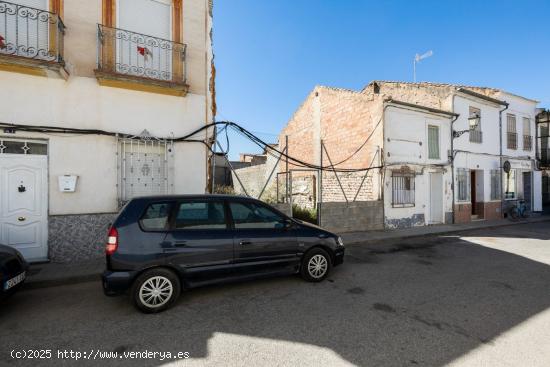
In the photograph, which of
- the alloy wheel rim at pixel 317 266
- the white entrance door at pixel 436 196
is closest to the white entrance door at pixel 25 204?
the alloy wheel rim at pixel 317 266

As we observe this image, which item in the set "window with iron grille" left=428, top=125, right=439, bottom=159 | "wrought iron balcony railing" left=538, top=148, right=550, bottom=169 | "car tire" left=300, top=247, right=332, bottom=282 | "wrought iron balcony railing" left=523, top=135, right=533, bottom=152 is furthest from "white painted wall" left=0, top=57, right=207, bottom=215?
"wrought iron balcony railing" left=538, top=148, right=550, bottom=169

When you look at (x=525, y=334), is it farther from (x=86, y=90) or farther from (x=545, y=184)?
(x=545, y=184)

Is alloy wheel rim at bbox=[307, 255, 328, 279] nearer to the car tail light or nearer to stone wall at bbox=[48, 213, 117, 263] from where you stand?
the car tail light

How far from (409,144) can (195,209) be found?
9.82 m

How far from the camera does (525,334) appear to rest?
10.5ft

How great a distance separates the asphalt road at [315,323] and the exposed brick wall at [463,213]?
25.2ft

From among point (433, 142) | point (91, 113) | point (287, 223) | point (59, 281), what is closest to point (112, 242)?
point (59, 281)

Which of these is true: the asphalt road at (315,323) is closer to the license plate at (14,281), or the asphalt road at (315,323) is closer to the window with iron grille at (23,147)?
the license plate at (14,281)

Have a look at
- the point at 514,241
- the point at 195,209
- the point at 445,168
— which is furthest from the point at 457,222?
the point at 195,209

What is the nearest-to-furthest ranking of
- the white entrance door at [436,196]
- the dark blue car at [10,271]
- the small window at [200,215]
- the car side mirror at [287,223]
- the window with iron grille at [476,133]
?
the dark blue car at [10,271] → the small window at [200,215] → the car side mirror at [287,223] → the white entrance door at [436,196] → the window with iron grille at [476,133]

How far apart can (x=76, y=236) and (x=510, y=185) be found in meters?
19.5

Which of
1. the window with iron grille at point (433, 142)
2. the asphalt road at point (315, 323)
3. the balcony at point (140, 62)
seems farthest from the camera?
the window with iron grille at point (433, 142)

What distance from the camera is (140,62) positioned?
6.49 meters

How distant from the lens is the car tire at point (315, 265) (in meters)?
→ 4.84
